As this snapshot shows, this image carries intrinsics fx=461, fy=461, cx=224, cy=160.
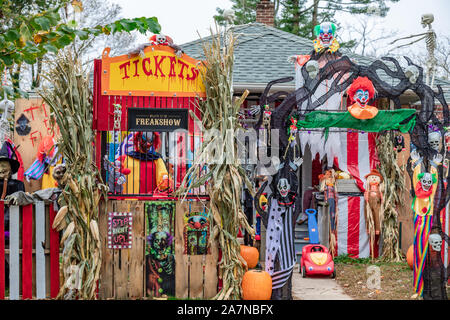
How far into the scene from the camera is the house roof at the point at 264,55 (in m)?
9.71

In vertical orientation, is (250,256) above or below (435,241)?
below

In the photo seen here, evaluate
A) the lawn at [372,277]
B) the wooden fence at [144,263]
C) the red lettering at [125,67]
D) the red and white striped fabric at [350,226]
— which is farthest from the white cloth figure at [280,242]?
the red and white striped fabric at [350,226]

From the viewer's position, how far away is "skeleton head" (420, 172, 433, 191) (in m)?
5.56

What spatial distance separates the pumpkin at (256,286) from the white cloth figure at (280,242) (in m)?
0.20

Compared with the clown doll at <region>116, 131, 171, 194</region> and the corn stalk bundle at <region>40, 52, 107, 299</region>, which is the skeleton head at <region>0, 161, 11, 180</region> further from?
the clown doll at <region>116, 131, 171, 194</region>

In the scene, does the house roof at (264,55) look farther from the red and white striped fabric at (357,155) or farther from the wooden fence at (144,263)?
the wooden fence at (144,263)

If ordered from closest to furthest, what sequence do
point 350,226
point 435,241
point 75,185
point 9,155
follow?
1. point 75,185
2. point 435,241
3. point 9,155
4. point 350,226

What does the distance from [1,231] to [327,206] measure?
17.5ft

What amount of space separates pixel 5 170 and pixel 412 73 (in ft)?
17.8

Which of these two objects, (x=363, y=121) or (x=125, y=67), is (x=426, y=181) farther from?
(x=125, y=67)

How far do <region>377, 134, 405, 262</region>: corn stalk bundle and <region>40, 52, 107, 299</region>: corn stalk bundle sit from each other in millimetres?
5145

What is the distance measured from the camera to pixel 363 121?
5.84m

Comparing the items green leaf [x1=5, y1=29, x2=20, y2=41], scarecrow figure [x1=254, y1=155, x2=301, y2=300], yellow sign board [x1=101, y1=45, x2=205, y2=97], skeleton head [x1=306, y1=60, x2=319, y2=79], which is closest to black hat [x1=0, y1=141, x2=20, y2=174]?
yellow sign board [x1=101, y1=45, x2=205, y2=97]

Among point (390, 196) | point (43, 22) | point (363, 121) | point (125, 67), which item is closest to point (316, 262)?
point (390, 196)
